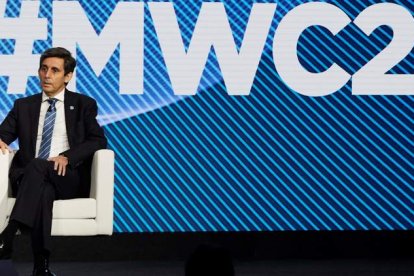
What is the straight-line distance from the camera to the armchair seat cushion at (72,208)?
379cm

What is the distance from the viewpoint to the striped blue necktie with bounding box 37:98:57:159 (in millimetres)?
3977

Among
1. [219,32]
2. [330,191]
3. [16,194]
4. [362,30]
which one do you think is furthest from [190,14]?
[16,194]

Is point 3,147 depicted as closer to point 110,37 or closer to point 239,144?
point 110,37

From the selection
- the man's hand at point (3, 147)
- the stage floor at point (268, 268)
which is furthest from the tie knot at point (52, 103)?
the stage floor at point (268, 268)

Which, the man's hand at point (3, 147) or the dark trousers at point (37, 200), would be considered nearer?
the dark trousers at point (37, 200)

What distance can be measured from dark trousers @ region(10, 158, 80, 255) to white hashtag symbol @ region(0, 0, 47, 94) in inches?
55.8

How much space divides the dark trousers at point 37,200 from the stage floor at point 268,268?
791 millimetres

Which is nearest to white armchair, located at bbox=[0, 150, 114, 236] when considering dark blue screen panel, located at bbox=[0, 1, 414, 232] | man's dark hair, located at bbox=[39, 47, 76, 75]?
man's dark hair, located at bbox=[39, 47, 76, 75]

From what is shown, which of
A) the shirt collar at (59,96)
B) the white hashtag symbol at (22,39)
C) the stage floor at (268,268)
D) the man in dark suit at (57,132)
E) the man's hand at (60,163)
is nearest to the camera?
the man's hand at (60,163)

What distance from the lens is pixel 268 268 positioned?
184 inches

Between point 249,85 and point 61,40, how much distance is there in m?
1.17

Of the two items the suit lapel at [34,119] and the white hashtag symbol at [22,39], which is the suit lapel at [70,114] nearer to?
the suit lapel at [34,119]

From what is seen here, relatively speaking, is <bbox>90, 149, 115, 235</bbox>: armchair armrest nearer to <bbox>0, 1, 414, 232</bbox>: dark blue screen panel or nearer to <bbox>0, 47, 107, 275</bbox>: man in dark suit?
<bbox>0, 47, 107, 275</bbox>: man in dark suit

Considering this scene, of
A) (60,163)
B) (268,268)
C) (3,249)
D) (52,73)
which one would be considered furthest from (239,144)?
(3,249)
